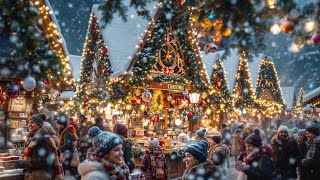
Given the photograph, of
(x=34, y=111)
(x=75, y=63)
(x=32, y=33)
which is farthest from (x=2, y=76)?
(x=75, y=63)

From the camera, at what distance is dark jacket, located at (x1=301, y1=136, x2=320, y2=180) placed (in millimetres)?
7156

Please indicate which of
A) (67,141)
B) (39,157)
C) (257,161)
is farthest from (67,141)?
(257,161)

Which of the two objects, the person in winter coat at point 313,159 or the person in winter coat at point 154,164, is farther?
the person in winter coat at point 154,164

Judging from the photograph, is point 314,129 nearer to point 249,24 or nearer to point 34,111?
point 249,24

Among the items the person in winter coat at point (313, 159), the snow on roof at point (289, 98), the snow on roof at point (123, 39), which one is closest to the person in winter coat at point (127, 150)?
the person in winter coat at point (313, 159)

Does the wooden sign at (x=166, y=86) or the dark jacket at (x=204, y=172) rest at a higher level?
the wooden sign at (x=166, y=86)

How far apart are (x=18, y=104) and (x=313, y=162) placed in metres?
9.15

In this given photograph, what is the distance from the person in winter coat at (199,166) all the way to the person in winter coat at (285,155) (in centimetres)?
365

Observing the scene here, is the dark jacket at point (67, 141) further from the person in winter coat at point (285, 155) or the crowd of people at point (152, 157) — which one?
the person in winter coat at point (285, 155)

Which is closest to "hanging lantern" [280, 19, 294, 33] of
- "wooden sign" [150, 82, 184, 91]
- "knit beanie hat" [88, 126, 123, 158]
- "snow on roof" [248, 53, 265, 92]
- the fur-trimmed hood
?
"knit beanie hat" [88, 126, 123, 158]

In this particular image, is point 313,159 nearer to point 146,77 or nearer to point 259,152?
point 259,152

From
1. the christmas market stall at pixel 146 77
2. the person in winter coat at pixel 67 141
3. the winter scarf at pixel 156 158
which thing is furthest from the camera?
the christmas market stall at pixel 146 77

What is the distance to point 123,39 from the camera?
53.8ft

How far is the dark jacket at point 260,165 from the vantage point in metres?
5.43
